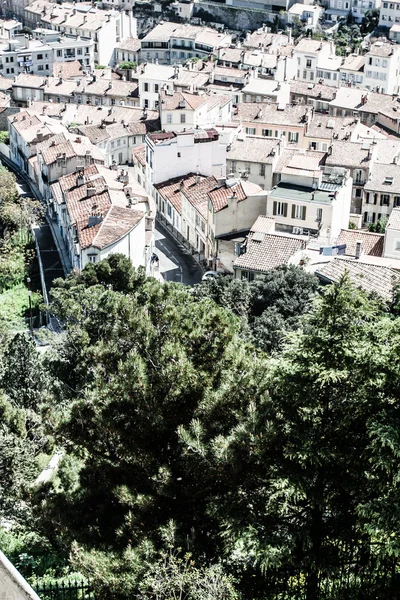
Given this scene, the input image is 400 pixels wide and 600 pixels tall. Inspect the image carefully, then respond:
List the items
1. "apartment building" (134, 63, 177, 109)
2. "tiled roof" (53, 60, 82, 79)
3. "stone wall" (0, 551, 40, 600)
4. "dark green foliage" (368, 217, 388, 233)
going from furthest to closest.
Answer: "tiled roof" (53, 60, 82, 79)
"apartment building" (134, 63, 177, 109)
"dark green foliage" (368, 217, 388, 233)
"stone wall" (0, 551, 40, 600)

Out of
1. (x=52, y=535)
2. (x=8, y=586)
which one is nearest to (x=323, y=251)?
(x=52, y=535)

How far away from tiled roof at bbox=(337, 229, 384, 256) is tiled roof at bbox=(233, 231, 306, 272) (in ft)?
13.8

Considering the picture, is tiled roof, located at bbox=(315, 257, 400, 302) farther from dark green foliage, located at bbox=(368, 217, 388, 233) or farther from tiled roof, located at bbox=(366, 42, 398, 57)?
tiled roof, located at bbox=(366, 42, 398, 57)

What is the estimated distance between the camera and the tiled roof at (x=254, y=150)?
200 ft

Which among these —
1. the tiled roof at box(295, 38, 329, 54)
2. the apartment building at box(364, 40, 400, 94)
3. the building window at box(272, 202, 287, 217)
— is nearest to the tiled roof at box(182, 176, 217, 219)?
the building window at box(272, 202, 287, 217)

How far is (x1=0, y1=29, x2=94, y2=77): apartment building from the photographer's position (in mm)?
103188

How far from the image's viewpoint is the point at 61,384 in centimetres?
2795

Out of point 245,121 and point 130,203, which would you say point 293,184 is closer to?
point 130,203

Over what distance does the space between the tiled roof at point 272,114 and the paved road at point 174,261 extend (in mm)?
19240

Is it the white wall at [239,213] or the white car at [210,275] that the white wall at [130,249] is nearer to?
the white car at [210,275]

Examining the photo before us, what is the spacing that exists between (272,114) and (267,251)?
3182 centimetres

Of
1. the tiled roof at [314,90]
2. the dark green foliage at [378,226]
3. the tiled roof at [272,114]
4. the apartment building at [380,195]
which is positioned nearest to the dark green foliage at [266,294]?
the dark green foliage at [378,226]

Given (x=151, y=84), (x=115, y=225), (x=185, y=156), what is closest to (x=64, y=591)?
(x=115, y=225)

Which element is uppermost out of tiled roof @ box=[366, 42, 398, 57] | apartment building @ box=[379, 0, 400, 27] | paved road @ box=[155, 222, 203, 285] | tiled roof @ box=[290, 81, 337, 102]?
apartment building @ box=[379, 0, 400, 27]
